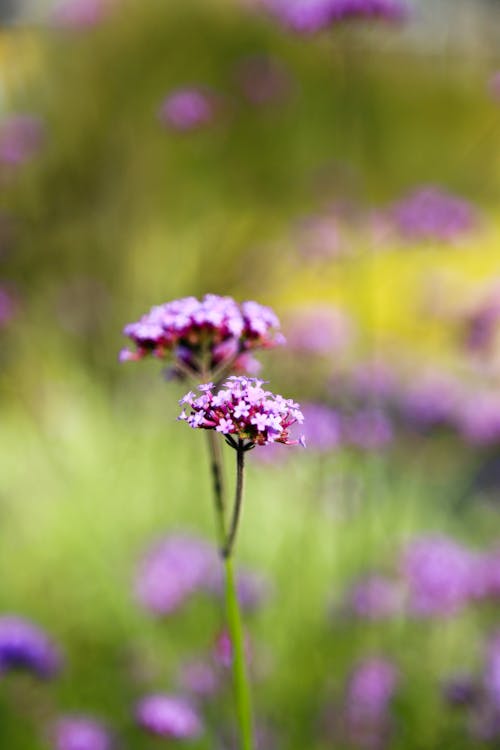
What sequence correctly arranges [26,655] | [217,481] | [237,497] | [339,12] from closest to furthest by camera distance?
[237,497] < [217,481] < [26,655] < [339,12]

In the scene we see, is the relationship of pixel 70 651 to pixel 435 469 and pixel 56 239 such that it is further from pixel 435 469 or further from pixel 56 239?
pixel 56 239

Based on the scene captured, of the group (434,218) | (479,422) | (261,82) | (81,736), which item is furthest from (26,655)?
(261,82)

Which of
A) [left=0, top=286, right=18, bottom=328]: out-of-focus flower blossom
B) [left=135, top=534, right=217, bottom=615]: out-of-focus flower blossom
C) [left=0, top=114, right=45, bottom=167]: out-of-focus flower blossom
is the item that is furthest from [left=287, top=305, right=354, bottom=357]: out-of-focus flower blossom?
[left=0, top=114, right=45, bottom=167]: out-of-focus flower blossom

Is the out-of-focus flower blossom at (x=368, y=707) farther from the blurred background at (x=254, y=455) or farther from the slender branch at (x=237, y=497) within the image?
the slender branch at (x=237, y=497)

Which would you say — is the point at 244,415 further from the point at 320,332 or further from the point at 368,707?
the point at 320,332

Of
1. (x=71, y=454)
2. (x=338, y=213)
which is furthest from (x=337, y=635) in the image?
(x=71, y=454)
